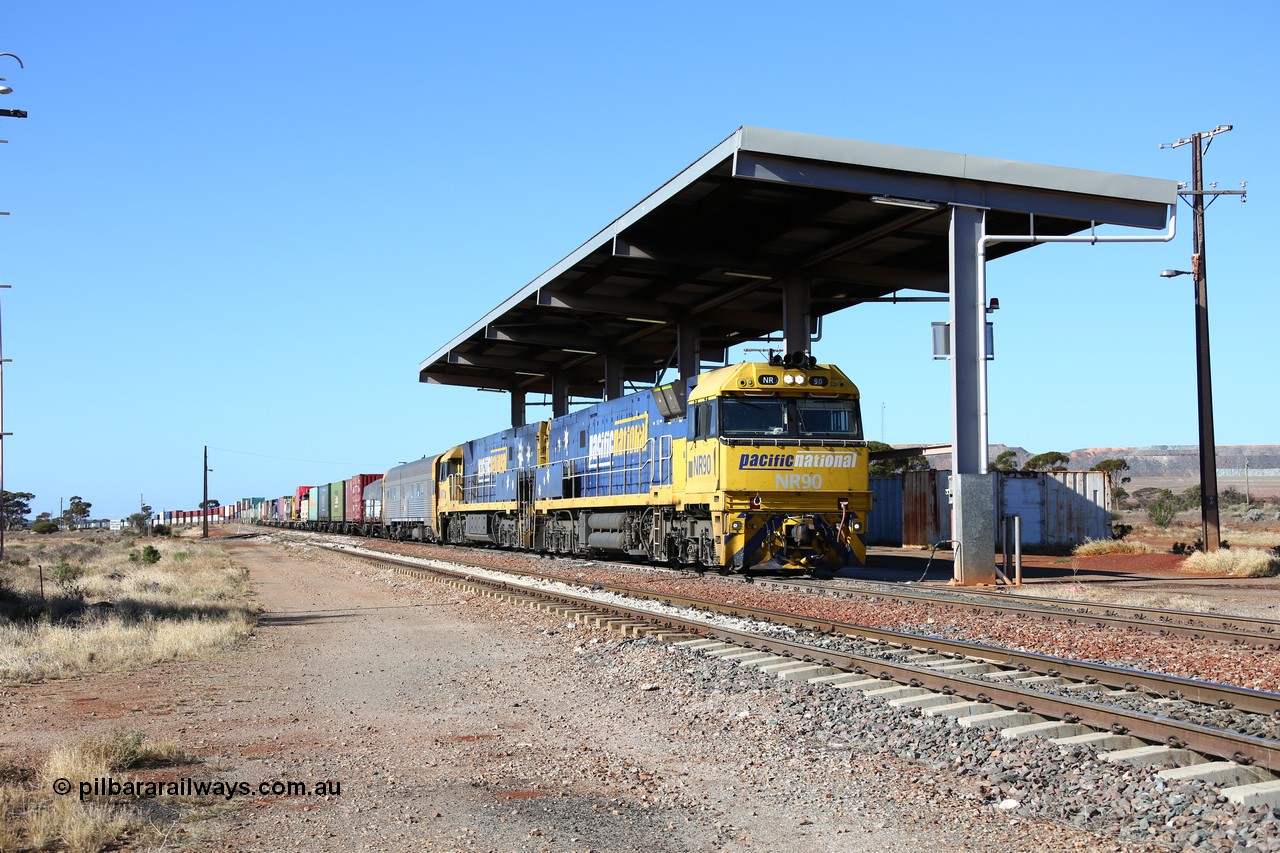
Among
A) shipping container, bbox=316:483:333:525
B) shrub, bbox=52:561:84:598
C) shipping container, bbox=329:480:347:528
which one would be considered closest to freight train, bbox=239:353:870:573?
shrub, bbox=52:561:84:598

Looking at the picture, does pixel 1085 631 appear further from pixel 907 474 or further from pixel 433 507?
pixel 433 507

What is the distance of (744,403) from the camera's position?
60.2ft

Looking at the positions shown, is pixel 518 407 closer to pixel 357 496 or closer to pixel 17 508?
pixel 357 496

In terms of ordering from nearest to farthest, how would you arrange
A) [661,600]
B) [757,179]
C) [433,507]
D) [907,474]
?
1. [661,600]
2. [757,179]
3. [907,474]
4. [433,507]

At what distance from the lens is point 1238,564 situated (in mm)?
22156

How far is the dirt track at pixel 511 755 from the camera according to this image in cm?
527

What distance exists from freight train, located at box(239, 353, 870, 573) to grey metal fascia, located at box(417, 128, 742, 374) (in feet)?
12.8

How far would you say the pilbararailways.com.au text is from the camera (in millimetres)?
5934

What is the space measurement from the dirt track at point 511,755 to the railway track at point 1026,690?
2.67 ft

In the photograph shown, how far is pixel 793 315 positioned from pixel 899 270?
3.15 meters

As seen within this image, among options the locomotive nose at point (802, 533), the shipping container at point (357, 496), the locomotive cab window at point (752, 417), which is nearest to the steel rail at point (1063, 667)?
the locomotive nose at point (802, 533)

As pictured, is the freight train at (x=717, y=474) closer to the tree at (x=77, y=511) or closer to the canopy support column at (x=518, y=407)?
the canopy support column at (x=518, y=407)

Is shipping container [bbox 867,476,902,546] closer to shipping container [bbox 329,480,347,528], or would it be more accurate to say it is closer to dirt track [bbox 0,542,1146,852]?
dirt track [bbox 0,542,1146,852]

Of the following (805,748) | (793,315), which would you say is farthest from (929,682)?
(793,315)
